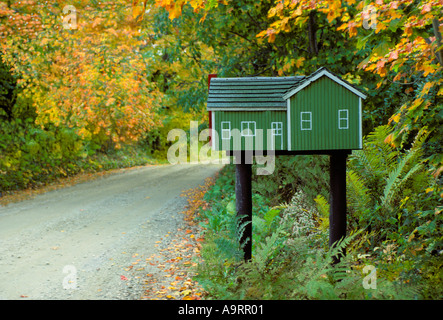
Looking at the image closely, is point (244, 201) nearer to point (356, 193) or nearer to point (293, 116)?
point (293, 116)

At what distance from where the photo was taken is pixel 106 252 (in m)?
8.40

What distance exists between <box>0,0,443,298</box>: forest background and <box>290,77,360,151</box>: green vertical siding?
700 millimetres

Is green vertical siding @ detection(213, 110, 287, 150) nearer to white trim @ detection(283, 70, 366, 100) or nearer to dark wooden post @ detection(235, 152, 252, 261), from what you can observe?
white trim @ detection(283, 70, 366, 100)

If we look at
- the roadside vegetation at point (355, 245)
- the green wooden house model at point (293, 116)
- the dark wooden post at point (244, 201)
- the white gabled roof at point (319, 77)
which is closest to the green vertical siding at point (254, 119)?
the green wooden house model at point (293, 116)

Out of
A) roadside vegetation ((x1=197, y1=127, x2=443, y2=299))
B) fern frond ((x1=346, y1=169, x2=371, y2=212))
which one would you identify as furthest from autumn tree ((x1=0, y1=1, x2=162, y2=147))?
A: fern frond ((x1=346, y1=169, x2=371, y2=212))

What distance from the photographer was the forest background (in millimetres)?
5309

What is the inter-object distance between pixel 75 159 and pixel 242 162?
18.2 m

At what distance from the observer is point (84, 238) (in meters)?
9.50
